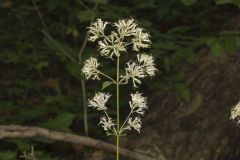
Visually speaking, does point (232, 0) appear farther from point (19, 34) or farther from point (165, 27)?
point (19, 34)

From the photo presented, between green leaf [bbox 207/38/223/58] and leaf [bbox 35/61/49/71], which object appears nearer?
green leaf [bbox 207/38/223/58]

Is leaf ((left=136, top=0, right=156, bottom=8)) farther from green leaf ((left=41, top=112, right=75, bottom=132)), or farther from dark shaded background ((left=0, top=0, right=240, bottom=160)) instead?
green leaf ((left=41, top=112, right=75, bottom=132))

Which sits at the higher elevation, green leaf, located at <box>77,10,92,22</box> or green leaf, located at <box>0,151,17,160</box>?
green leaf, located at <box>77,10,92,22</box>

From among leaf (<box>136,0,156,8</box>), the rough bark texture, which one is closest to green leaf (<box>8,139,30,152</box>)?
the rough bark texture

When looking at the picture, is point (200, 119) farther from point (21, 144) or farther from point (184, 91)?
point (21, 144)

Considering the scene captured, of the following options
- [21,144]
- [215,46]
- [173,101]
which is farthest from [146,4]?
[21,144]

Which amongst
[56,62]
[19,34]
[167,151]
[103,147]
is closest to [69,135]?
[103,147]

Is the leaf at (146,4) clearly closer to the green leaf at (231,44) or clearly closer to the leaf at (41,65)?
the green leaf at (231,44)
